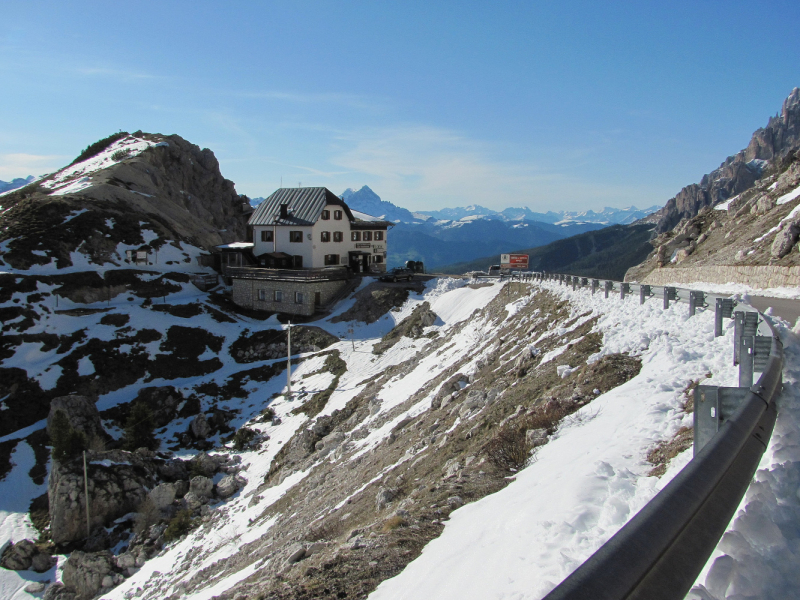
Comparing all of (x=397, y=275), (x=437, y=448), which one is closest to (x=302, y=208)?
(x=397, y=275)

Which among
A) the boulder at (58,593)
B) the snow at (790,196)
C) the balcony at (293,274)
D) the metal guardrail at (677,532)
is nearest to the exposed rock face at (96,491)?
the boulder at (58,593)

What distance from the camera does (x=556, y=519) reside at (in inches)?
281

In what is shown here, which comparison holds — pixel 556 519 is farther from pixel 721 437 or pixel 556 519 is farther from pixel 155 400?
pixel 155 400

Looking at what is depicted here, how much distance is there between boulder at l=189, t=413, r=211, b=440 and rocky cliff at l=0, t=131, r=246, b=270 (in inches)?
1361

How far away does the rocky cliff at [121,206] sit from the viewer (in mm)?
66688

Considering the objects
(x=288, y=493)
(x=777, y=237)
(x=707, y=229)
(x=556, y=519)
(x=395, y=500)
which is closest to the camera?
(x=556, y=519)

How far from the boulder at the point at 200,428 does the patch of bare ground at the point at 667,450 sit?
41.4 m

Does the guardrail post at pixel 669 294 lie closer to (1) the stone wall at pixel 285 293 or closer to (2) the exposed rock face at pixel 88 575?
(2) the exposed rock face at pixel 88 575

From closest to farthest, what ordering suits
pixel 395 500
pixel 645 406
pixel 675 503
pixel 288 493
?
pixel 675 503, pixel 645 406, pixel 395 500, pixel 288 493

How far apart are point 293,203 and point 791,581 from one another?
2958 inches

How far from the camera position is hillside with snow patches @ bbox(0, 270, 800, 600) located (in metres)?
6.68

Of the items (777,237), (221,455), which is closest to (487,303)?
(777,237)

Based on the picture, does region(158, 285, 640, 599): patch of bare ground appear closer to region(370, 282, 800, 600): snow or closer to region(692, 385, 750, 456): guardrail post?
region(370, 282, 800, 600): snow

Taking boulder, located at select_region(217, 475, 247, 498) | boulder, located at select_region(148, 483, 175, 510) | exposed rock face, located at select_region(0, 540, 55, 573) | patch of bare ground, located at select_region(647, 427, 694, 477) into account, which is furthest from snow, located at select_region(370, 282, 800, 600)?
exposed rock face, located at select_region(0, 540, 55, 573)
